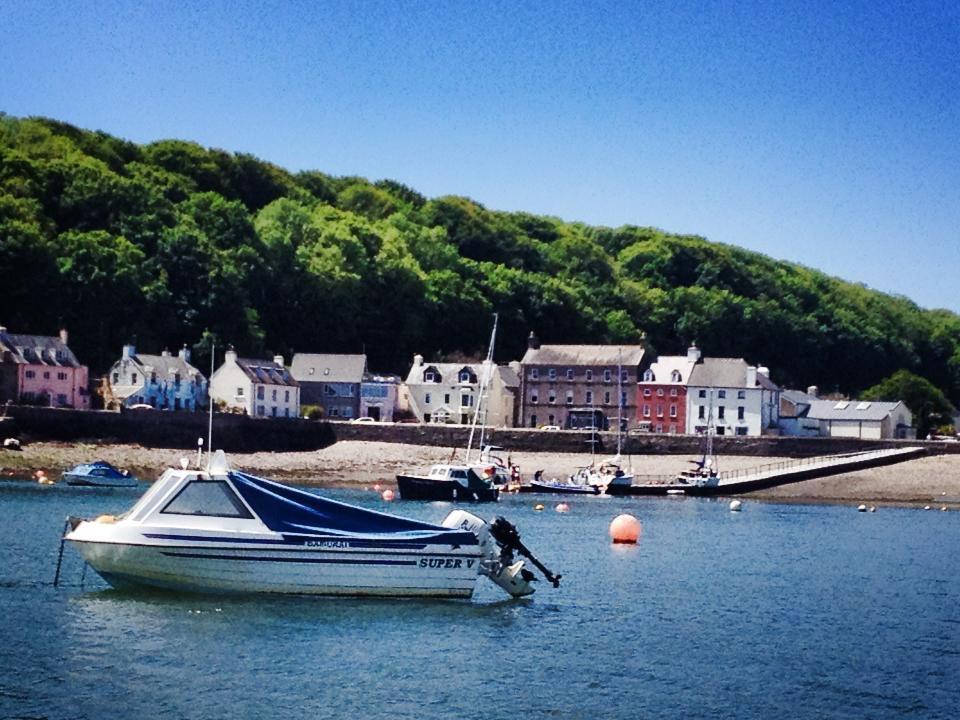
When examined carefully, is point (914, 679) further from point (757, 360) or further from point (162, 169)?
point (757, 360)

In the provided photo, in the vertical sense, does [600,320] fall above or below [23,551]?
above

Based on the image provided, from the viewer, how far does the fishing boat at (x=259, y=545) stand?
3172 centimetres

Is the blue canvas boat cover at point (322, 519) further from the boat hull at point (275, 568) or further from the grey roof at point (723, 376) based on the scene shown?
the grey roof at point (723, 376)

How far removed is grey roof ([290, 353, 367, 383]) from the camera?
109250 mm

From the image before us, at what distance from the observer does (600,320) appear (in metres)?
152

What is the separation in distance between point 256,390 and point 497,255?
2895 inches

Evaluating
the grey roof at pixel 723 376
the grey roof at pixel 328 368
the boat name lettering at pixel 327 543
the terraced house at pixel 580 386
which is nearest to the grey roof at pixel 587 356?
the terraced house at pixel 580 386

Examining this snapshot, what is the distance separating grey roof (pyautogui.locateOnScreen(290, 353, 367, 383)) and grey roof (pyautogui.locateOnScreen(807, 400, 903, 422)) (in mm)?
32497

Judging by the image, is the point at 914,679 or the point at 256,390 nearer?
the point at 914,679

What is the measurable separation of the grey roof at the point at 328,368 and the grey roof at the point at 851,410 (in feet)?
107

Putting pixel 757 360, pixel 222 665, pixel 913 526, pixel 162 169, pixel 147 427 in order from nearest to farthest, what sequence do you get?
pixel 222 665, pixel 913 526, pixel 147 427, pixel 162 169, pixel 757 360

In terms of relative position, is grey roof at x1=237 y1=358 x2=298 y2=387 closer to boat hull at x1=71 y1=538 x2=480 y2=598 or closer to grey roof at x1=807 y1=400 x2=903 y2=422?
grey roof at x1=807 y1=400 x2=903 y2=422

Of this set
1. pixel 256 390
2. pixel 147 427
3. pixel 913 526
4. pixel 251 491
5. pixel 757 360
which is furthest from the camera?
pixel 757 360

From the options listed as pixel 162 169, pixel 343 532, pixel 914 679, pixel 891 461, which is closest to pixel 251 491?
pixel 343 532
